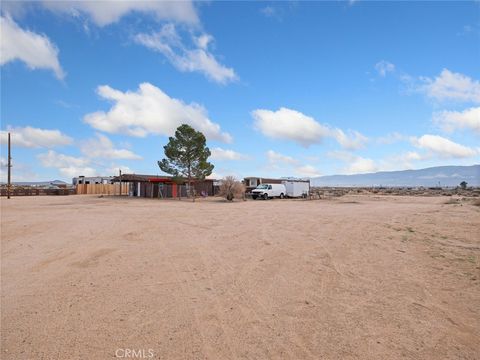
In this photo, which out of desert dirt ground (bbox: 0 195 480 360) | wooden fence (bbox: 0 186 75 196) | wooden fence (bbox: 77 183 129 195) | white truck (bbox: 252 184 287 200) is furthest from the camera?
wooden fence (bbox: 77 183 129 195)

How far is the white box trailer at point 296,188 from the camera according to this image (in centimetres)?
5222

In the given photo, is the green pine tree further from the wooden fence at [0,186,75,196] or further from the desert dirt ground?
the desert dirt ground

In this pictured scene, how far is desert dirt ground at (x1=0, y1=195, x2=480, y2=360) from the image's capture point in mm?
4520

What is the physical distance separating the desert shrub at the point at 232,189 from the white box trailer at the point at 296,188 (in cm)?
1012

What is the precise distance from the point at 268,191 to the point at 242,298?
41.5 m

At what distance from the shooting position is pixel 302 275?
25.2 ft

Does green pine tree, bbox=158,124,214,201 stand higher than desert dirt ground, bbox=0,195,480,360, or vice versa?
green pine tree, bbox=158,124,214,201

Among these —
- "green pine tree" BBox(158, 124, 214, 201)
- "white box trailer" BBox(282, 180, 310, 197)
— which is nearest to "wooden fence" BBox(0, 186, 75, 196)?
"green pine tree" BBox(158, 124, 214, 201)

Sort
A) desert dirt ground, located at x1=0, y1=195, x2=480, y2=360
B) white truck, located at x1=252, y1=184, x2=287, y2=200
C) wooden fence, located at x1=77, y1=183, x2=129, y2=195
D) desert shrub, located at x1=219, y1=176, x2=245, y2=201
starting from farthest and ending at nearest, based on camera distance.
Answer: wooden fence, located at x1=77, y1=183, x2=129, y2=195
white truck, located at x1=252, y1=184, x2=287, y2=200
desert shrub, located at x1=219, y1=176, x2=245, y2=201
desert dirt ground, located at x1=0, y1=195, x2=480, y2=360

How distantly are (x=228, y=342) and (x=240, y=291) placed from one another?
2.01 metres

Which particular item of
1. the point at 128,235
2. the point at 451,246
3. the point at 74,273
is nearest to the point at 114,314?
the point at 74,273

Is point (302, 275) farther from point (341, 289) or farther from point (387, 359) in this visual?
point (387, 359)

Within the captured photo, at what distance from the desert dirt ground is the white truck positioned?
3464 cm

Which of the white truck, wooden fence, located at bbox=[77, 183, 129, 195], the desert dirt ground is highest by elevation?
wooden fence, located at bbox=[77, 183, 129, 195]
